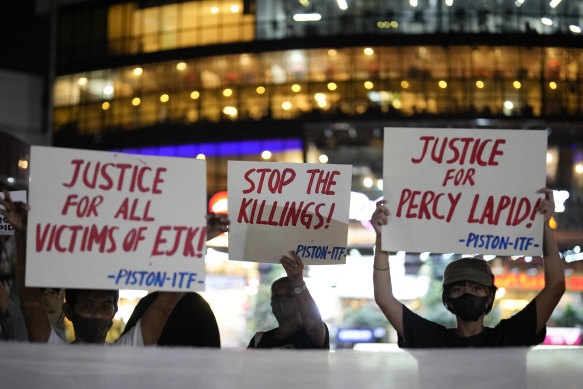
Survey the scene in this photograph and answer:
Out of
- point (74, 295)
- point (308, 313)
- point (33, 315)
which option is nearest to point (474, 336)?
point (308, 313)

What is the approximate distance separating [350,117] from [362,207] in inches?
499

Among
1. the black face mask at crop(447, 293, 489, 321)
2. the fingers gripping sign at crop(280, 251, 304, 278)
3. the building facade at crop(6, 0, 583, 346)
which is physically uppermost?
the building facade at crop(6, 0, 583, 346)

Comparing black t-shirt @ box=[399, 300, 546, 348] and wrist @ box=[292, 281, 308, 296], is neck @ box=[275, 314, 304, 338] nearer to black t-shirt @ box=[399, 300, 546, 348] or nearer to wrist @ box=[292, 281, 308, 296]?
wrist @ box=[292, 281, 308, 296]

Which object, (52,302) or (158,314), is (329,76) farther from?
(158,314)

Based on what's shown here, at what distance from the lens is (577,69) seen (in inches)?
1517

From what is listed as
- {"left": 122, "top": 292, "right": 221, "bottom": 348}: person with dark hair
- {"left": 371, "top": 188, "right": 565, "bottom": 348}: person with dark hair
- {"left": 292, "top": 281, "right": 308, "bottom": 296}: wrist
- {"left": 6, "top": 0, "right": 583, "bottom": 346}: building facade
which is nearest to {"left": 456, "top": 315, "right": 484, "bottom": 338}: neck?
{"left": 371, "top": 188, "right": 565, "bottom": 348}: person with dark hair

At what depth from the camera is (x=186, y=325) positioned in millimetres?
4434

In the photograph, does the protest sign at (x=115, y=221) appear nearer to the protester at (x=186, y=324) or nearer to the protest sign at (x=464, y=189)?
the protester at (x=186, y=324)

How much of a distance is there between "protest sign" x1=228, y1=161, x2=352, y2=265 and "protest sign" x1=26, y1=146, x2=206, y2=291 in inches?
27.9

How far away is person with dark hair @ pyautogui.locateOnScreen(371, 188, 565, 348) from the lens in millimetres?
4195

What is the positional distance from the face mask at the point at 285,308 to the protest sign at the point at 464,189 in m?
0.76

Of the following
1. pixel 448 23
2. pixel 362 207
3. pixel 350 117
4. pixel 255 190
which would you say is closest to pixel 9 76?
pixel 350 117

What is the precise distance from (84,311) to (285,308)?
1.22m

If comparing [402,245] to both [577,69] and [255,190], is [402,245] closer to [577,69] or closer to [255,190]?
[255,190]
